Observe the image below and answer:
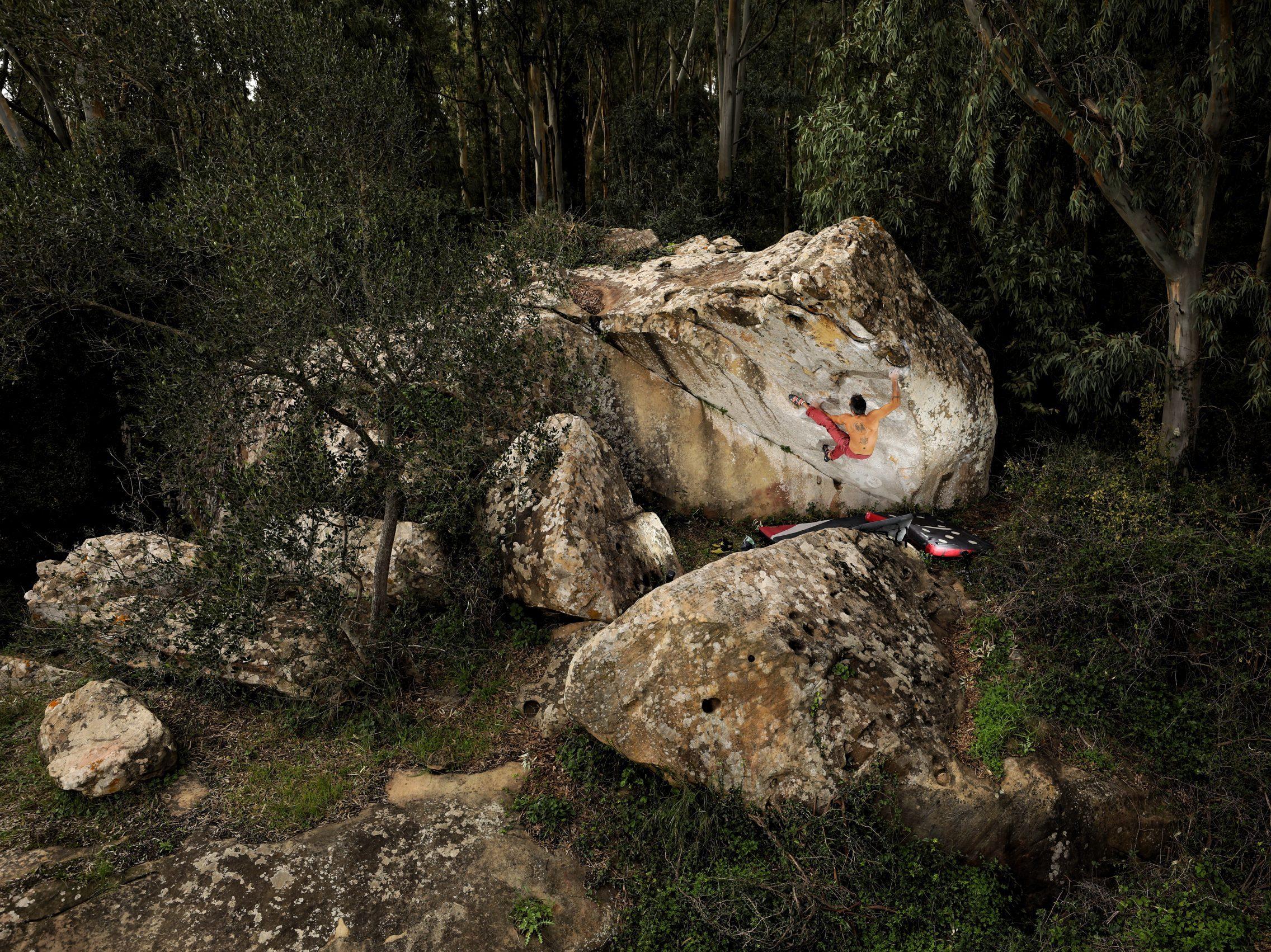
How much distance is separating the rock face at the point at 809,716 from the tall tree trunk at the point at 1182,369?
6591mm

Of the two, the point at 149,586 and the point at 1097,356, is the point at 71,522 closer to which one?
the point at 149,586

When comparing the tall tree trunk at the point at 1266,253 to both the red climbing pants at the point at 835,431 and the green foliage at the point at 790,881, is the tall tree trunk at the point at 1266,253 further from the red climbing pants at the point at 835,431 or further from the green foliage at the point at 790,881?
the green foliage at the point at 790,881

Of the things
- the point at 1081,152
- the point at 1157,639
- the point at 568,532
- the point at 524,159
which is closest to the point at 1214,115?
the point at 1081,152

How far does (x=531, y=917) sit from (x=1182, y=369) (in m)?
11.4

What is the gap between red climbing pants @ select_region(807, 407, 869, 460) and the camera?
1088cm

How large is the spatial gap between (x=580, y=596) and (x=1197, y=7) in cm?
1178

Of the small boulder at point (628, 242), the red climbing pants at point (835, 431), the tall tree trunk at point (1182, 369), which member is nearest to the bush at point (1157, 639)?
the tall tree trunk at point (1182, 369)

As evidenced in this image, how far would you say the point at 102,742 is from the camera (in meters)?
6.79

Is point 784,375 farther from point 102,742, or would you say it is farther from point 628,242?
point 102,742

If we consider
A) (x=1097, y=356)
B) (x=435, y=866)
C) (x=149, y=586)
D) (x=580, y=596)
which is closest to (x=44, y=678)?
(x=149, y=586)

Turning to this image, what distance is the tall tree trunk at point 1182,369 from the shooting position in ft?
33.7

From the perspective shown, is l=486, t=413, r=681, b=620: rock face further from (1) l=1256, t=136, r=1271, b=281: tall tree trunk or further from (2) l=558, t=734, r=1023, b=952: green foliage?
(1) l=1256, t=136, r=1271, b=281: tall tree trunk

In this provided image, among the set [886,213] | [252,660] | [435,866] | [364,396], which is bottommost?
[435,866]

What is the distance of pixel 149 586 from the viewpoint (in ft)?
24.1
